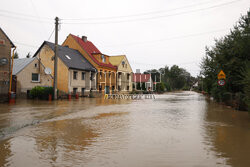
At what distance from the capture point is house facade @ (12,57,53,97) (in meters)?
25.2

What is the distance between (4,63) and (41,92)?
5389 millimetres

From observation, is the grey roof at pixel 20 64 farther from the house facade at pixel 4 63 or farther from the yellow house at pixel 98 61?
the yellow house at pixel 98 61

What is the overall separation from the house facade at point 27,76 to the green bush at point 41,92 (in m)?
1.78

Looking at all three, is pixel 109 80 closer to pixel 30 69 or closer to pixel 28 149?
pixel 30 69

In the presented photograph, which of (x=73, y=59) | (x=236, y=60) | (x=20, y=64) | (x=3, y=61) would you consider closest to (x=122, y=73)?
(x=73, y=59)

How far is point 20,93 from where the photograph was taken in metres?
25.2

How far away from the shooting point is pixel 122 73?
47.1m

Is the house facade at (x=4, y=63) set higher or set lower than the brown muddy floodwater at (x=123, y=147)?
higher

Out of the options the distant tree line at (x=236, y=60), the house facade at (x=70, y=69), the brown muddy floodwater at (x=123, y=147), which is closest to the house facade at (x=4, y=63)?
the house facade at (x=70, y=69)

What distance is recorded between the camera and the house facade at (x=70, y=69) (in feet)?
103

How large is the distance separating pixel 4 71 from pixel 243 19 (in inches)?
865

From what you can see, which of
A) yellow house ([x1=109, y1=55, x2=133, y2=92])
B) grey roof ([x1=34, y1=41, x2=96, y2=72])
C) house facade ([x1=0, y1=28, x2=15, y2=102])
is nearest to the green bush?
house facade ([x1=0, y1=28, x2=15, y2=102])

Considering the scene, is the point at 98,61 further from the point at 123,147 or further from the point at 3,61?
the point at 123,147

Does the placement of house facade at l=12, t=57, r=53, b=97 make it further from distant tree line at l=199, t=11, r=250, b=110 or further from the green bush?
distant tree line at l=199, t=11, r=250, b=110
